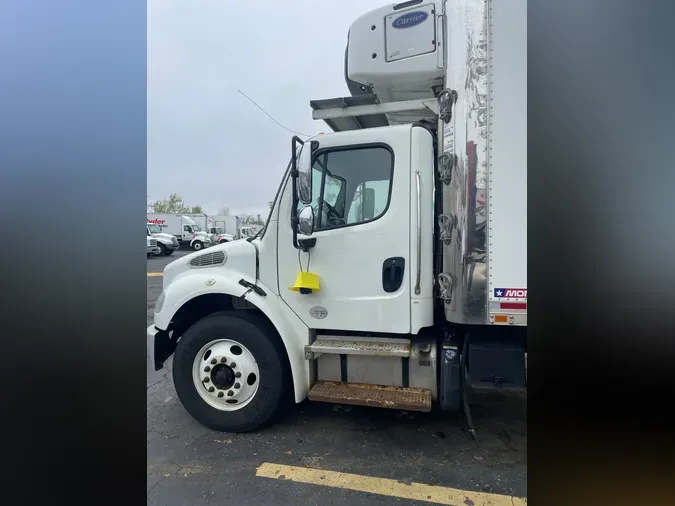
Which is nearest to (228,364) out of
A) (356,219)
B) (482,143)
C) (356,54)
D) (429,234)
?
(356,219)

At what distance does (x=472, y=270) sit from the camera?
2449 mm

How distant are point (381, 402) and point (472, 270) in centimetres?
126

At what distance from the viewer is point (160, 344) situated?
11.2 feet

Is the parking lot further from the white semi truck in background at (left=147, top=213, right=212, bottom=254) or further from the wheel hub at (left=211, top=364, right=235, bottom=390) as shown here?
the white semi truck in background at (left=147, top=213, right=212, bottom=254)

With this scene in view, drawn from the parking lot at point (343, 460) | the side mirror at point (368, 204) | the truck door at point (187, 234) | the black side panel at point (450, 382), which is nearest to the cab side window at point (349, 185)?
the side mirror at point (368, 204)

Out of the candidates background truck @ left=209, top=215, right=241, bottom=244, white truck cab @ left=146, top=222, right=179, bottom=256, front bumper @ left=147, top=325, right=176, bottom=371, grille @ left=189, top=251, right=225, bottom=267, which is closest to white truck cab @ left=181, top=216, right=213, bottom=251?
background truck @ left=209, top=215, right=241, bottom=244

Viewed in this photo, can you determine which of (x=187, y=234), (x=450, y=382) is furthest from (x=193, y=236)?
(x=450, y=382)

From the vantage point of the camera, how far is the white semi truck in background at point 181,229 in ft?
105

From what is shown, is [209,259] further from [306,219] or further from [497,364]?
[497,364]

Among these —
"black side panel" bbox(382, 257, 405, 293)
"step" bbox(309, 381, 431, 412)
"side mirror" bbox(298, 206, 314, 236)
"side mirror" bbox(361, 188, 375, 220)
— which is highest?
"side mirror" bbox(361, 188, 375, 220)

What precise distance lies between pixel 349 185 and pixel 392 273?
85 cm

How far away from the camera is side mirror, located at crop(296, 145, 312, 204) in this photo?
9.12ft

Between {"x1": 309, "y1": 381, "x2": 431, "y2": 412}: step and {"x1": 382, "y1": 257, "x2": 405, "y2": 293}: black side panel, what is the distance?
33.2 inches

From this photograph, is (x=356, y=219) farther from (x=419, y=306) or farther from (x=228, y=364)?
(x=228, y=364)
